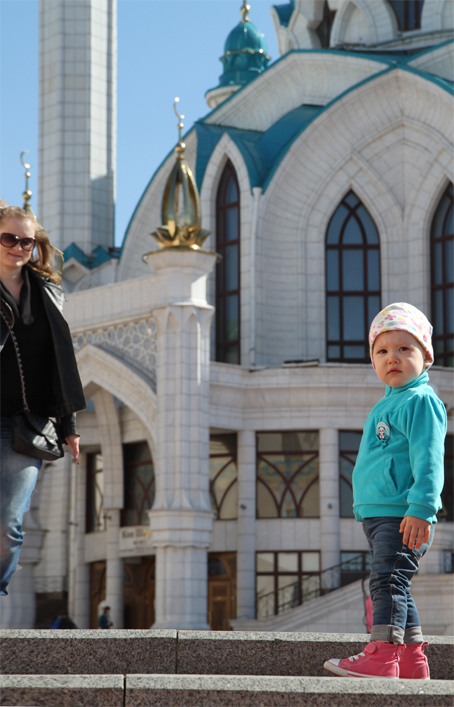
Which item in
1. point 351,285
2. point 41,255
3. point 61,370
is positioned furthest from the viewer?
point 351,285

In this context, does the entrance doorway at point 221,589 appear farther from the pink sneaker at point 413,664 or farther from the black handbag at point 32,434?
the black handbag at point 32,434

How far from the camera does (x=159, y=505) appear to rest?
66.5 ft

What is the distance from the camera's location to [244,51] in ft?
125

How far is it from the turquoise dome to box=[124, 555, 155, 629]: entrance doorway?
18.1m

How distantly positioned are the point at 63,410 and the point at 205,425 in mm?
16463

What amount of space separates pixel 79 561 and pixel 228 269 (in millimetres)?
7697

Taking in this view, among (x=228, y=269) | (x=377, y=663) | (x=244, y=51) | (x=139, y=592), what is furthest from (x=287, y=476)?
(x=377, y=663)

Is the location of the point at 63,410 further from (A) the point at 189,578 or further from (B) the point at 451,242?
(B) the point at 451,242

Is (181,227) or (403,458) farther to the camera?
(181,227)

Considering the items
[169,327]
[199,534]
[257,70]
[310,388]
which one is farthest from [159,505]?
[257,70]

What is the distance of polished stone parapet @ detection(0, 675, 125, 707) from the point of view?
3.79 m

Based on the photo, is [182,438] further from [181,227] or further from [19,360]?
[19,360]

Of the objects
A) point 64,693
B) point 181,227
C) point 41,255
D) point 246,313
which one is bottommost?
point 64,693

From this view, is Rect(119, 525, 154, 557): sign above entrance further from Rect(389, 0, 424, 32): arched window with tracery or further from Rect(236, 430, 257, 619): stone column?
Rect(389, 0, 424, 32): arched window with tracery
